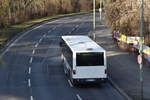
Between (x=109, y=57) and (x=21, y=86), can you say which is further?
(x=109, y=57)

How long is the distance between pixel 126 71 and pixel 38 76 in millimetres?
6407

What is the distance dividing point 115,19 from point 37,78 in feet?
A: 51.7

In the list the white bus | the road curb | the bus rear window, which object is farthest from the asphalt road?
the bus rear window

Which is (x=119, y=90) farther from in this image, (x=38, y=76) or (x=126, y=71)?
(x=38, y=76)

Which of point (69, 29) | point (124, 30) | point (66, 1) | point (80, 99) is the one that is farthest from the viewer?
point (66, 1)

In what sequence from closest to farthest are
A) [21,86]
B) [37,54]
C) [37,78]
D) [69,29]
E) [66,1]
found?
[21,86], [37,78], [37,54], [69,29], [66,1]

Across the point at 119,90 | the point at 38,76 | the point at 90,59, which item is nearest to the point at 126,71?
the point at 119,90

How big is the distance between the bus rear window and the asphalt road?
1678 millimetres

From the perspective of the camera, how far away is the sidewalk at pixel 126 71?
19.8 metres

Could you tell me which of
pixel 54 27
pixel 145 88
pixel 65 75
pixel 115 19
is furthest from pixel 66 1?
pixel 145 88

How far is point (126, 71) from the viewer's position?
82.0ft

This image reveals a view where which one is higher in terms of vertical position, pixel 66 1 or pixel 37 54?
pixel 66 1

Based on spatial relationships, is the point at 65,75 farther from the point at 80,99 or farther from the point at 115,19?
the point at 115,19

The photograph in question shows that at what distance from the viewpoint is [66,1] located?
2874 inches
